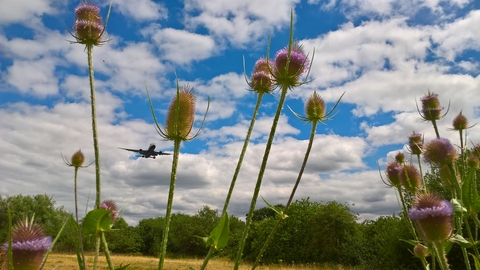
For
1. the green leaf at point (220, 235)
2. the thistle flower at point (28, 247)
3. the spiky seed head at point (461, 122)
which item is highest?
the spiky seed head at point (461, 122)

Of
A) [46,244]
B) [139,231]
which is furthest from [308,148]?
[139,231]

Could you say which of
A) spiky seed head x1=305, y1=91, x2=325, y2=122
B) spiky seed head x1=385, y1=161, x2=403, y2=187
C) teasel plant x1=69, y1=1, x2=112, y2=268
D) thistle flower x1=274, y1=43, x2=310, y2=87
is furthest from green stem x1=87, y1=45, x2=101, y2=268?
spiky seed head x1=385, y1=161, x2=403, y2=187

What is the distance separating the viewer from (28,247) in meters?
1.50

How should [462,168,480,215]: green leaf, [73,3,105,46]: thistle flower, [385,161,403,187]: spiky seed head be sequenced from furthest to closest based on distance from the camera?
[385,161,403,187]: spiky seed head → [73,3,105,46]: thistle flower → [462,168,480,215]: green leaf

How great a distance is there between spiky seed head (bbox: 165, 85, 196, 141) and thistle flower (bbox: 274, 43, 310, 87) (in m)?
0.67

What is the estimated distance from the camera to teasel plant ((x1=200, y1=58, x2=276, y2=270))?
7.19ft

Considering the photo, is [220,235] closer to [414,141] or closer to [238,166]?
[238,166]

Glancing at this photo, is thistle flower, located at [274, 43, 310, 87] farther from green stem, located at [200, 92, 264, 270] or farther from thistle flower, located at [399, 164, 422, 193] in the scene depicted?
thistle flower, located at [399, 164, 422, 193]

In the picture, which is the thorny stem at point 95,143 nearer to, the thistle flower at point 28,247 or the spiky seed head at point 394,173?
the thistle flower at point 28,247

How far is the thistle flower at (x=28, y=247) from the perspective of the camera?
4.87 feet

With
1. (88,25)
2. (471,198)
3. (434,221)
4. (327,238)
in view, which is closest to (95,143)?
(88,25)

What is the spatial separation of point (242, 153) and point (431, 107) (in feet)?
11.2

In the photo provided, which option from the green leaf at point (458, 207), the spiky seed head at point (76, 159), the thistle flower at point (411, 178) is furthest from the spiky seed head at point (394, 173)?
the spiky seed head at point (76, 159)

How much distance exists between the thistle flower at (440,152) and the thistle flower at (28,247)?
9.69ft
